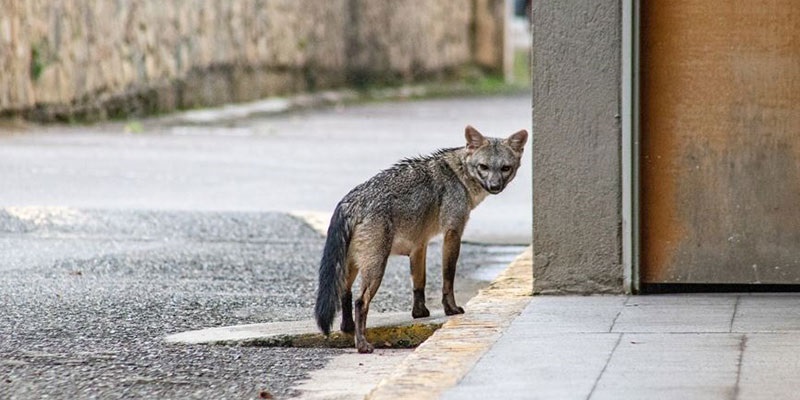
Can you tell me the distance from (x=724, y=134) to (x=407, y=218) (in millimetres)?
1496

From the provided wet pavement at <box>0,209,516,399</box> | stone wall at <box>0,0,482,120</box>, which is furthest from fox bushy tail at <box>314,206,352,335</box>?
stone wall at <box>0,0,482,120</box>

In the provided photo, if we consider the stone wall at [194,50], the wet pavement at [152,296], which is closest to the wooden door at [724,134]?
the wet pavement at [152,296]

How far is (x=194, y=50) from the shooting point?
22.2m

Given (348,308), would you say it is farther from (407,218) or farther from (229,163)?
(229,163)

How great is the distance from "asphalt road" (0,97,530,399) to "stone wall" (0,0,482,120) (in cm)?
80

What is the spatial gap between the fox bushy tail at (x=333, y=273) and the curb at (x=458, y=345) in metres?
0.43

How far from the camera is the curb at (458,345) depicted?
561cm

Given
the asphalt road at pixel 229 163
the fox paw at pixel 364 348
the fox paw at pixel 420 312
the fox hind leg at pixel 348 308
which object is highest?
the fox hind leg at pixel 348 308

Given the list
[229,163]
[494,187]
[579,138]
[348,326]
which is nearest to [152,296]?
[348,326]

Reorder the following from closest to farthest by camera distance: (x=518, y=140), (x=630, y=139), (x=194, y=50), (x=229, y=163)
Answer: (x=630, y=139), (x=518, y=140), (x=229, y=163), (x=194, y=50)

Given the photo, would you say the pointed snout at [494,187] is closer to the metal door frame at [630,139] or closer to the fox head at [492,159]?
the fox head at [492,159]

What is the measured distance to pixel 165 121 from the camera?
20.1 meters

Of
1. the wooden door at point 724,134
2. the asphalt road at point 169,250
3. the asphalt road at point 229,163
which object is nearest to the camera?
the asphalt road at point 169,250

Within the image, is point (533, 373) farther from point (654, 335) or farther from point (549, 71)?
point (549, 71)
